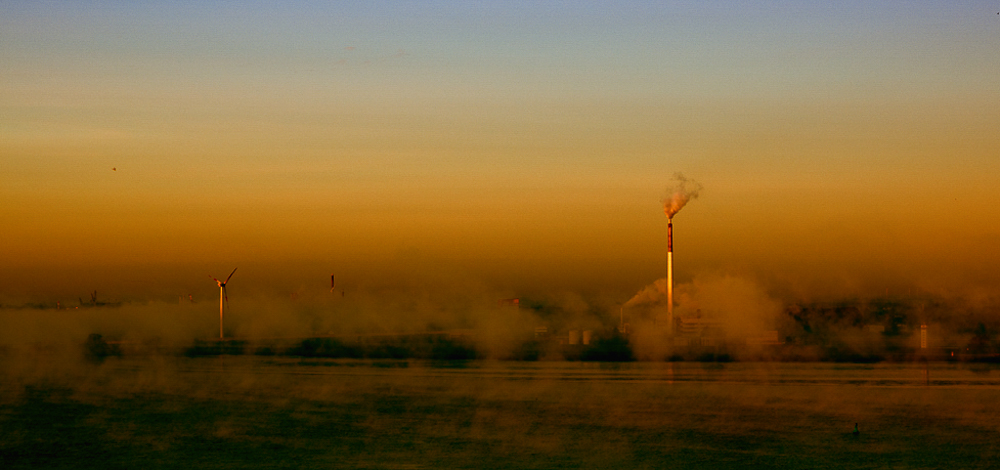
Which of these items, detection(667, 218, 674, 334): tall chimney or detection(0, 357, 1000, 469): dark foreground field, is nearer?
detection(0, 357, 1000, 469): dark foreground field

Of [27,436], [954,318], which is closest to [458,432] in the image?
[27,436]

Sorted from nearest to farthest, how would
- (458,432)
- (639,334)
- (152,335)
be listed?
(458,432)
(639,334)
(152,335)

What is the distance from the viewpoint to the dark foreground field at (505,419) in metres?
17.1

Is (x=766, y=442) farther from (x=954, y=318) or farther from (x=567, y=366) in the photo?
(x=954, y=318)

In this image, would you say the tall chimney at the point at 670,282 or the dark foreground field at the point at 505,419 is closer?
the dark foreground field at the point at 505,419

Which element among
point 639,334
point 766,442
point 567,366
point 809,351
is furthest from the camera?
point 639,334

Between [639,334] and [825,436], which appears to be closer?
[825,436]

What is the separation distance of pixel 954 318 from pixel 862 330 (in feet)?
27.4

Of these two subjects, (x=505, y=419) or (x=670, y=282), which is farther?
(x=670, y=282)

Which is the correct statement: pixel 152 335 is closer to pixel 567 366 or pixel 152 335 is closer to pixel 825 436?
pixel 567 366

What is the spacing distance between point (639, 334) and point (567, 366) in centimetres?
1963

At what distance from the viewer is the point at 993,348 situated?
48.6m

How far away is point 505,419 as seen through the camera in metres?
22.1

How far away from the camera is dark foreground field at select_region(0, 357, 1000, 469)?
1711 centimetres
